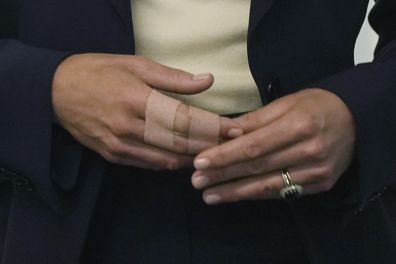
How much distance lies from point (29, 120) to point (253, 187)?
0.24 meters

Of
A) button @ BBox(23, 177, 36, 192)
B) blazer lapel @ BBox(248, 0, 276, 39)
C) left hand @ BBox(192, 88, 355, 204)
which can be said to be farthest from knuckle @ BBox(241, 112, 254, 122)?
button @ BBox(23, 177, 36, 192)

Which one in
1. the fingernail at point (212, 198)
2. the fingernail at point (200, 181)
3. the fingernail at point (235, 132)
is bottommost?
the fingernail at point (212, 198)

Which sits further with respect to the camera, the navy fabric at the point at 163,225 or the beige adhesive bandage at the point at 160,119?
the navy fabric at the point at 163,225

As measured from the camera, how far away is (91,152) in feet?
2.23

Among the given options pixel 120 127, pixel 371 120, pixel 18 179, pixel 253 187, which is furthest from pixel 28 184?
pixel 371 120

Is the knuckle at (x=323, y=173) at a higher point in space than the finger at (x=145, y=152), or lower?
lower

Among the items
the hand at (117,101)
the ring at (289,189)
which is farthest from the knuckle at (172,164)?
the ring at (289,189)

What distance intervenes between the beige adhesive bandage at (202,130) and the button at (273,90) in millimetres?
107

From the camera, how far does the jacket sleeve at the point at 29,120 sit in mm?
632

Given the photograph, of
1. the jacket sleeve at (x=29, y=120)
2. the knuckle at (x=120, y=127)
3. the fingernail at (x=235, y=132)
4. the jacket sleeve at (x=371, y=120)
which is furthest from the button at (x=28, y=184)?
the jacket sleeve at (x=371, y=120)

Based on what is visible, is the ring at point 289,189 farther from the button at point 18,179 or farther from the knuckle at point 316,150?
the button at point 18,179

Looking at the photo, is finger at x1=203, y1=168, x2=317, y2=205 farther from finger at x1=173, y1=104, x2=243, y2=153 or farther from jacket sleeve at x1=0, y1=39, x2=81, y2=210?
jacket sleeve at x1=0, y1=39, x2=81, y2=210

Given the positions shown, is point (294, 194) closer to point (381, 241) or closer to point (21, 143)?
point (381, 241)

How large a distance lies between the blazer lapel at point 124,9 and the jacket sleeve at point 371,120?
0.70 ft
